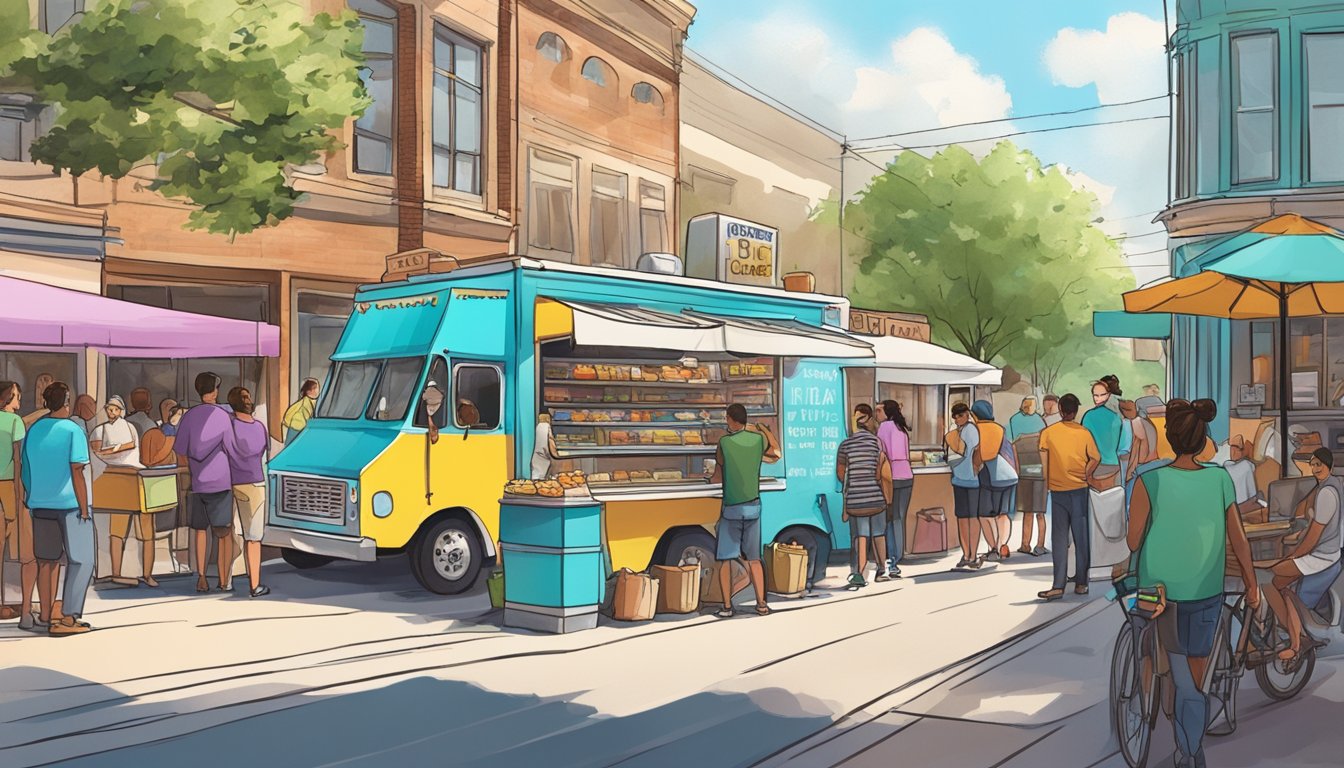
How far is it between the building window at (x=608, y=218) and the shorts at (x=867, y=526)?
12.7 meters

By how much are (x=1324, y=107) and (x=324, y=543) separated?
54.0 ft

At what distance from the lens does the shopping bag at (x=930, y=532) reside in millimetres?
15219

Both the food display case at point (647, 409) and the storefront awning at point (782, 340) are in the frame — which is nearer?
the storefront awning at point (782, 340)

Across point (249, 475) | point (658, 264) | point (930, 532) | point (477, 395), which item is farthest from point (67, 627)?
point (930, 532)

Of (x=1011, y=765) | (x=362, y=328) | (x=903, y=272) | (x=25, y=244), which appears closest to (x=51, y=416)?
(x=362, y=328)

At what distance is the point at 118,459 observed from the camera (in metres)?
12.6

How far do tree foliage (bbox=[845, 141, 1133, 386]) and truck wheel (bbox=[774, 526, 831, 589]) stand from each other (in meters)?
28.7

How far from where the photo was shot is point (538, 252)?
897 inches

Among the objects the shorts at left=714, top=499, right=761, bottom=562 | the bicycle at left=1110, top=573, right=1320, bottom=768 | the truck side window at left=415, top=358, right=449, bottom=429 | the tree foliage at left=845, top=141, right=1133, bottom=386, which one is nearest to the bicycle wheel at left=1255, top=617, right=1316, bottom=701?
the bicycle at left=1110, top=573, right=1320, bottom=768

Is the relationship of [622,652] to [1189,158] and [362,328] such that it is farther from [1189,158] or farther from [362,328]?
[1189,158]

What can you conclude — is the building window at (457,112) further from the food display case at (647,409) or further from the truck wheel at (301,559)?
the truck wheel at (301,559)

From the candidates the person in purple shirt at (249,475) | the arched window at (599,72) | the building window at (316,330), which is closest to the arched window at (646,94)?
the arched window at (599,72)

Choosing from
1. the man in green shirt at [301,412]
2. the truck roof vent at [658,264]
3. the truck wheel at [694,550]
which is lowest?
the truck wheel at [694,550]

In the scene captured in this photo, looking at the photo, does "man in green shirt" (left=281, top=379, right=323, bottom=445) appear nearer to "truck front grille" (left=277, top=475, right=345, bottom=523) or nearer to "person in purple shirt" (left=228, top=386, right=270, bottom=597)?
"truck front grille" (left=277, top=475, right=345, bottom=523)
